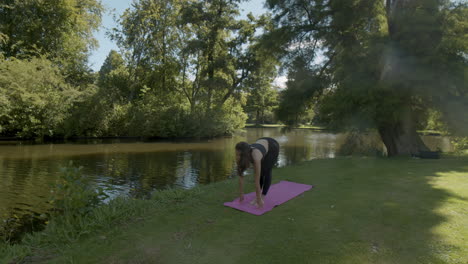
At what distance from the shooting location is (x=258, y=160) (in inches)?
170

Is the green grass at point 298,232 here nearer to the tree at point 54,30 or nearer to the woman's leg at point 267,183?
the woman's leg at point 267,183

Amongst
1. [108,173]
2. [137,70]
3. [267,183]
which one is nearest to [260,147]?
[267,183]

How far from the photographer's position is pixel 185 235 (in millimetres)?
3527

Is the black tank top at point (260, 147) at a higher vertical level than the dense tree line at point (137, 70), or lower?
lower

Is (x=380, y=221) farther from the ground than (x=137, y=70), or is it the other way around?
(x=137, y=70)

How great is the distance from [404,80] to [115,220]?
10287mm

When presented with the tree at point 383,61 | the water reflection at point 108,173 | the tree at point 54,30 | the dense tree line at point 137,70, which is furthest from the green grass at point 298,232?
the tree at point 54,30

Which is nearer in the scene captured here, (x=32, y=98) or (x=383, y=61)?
(x=383, y=61)

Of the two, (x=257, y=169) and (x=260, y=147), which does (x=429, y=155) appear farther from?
(x=257, y=169)

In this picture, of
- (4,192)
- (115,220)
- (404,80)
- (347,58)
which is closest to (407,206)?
(115,220)

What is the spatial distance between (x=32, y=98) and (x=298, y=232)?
75.8 ft

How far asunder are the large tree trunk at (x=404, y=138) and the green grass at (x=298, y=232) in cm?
621

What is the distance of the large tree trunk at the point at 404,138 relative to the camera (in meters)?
11.0

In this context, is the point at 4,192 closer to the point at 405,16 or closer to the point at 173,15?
the point at 405,16
